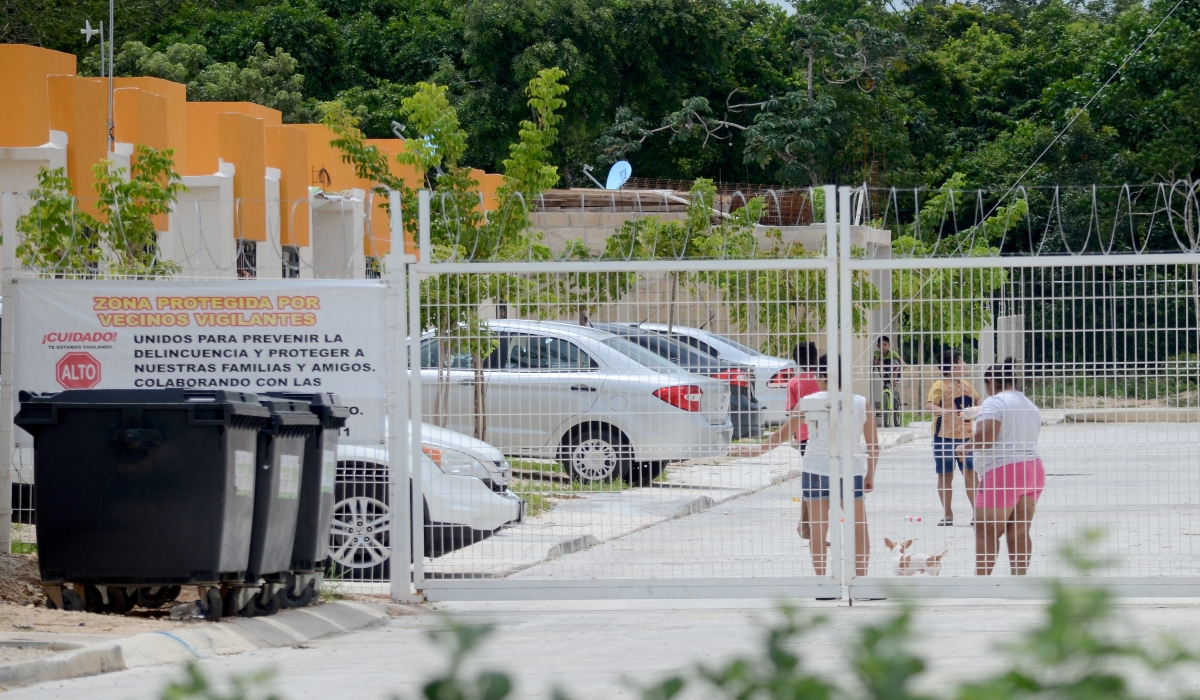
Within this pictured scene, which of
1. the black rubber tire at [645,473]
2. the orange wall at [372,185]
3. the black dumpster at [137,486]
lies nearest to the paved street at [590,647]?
the black dumpster at [137,486]

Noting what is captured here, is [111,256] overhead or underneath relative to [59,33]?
underneath

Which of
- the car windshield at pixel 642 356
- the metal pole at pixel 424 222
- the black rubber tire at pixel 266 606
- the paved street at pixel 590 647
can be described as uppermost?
the metal pole at pixel 424 222

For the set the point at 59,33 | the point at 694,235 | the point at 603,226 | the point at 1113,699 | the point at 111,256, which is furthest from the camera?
the point at 59,33

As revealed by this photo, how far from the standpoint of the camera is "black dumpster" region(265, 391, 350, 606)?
7.83m

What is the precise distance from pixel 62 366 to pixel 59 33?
31.8 m

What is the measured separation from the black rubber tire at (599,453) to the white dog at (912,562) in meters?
1.61

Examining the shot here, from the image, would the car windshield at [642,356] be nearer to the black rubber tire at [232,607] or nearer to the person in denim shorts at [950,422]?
the person in denim shorts at [950,422]

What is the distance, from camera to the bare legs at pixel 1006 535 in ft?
26.2

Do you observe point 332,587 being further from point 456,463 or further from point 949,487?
point 949,487

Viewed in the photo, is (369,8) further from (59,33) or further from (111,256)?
(111,256)

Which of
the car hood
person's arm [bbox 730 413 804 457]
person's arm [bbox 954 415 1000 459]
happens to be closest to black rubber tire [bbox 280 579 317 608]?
the car hood

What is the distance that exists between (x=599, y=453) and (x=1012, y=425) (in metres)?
2.38

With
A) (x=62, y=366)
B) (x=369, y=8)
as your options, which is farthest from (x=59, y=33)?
(x=62, y=366)

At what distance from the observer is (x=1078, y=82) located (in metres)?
38.8
